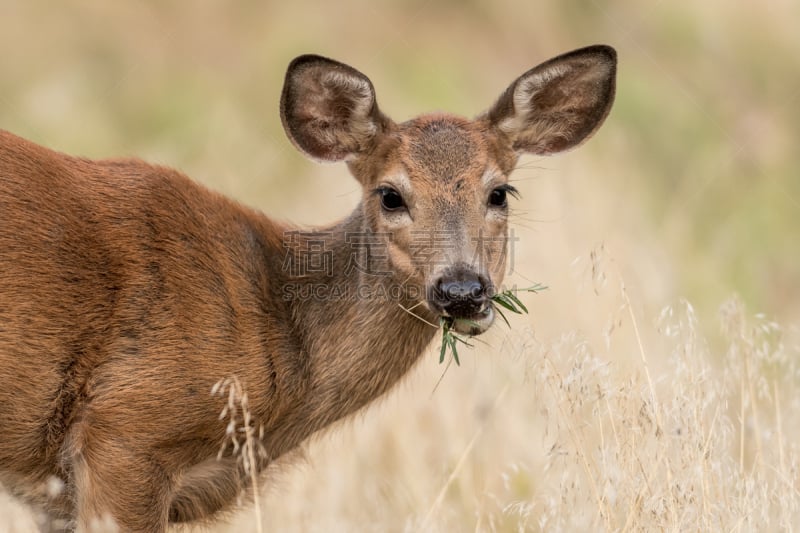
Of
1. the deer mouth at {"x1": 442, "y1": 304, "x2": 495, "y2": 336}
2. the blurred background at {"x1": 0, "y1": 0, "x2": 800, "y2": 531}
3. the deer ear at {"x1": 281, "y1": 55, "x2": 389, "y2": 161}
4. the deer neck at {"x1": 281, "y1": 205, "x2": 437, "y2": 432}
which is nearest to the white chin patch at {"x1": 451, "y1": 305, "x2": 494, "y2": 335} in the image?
the deer mouth at {"x1": 442, "y1": 304, "x2": 495, "y2": 336}

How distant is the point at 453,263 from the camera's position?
5.78m

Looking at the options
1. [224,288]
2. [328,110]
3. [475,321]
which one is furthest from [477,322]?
[328,110]

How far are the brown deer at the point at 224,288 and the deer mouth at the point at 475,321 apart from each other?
1 cm

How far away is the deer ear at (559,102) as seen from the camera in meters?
6.68

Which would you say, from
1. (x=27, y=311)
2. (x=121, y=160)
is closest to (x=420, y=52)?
(x=121, y=160)

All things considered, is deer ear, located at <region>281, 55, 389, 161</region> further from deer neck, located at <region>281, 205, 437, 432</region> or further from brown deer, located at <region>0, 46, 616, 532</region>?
deer neck, located at <region>281, 205, 437, 432</region>

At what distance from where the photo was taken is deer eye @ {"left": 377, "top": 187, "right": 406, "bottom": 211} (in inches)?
247

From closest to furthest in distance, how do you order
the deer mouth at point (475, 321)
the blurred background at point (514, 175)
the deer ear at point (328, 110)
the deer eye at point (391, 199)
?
the deer mouth at point (475, 321)
the deer eye at point (391, 199)
the deer ear at point (328, 110)
the blurred background at point (514, 175)

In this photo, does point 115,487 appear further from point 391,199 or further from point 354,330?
point 391,199

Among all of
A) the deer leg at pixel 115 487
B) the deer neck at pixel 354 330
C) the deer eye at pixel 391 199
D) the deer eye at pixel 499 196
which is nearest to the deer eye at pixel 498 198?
the deer eye at pixel 499 196

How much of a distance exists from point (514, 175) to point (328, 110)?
17.7 feet

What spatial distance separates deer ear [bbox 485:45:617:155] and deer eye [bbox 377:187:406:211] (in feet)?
2.45

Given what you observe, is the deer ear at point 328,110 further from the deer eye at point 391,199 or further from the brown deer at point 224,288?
the deer eye at point 391,199

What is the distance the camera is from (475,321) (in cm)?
573
